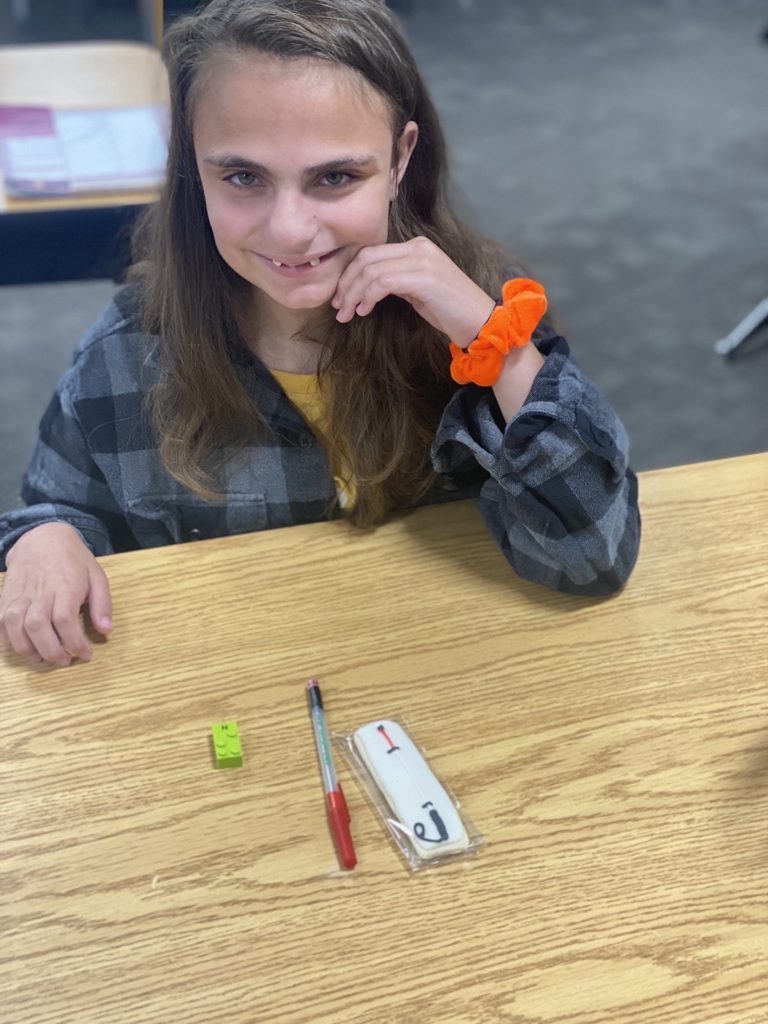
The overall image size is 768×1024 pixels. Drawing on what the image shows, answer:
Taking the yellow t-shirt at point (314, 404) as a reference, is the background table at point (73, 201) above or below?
below

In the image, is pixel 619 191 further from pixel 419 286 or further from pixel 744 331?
pixel 419 286

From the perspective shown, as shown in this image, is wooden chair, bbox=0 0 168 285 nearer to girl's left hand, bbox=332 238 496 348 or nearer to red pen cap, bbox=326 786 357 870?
girl's left hand, bbox=332 238 496 348

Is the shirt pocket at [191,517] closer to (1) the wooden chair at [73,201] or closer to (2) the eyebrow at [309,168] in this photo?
(2) the eyebrow at [309,168]

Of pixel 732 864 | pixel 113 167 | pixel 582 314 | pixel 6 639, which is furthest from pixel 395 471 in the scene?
pixel 582 314

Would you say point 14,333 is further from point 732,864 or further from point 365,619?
point 732,864

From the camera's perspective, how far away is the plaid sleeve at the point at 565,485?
3.49 ft

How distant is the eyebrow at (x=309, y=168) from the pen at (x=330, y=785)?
446mm

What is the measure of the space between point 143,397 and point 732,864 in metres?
0.74

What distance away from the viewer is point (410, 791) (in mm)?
875

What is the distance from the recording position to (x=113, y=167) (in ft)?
5.89

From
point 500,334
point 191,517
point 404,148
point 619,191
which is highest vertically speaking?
point 404,148

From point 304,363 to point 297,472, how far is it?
0.12m

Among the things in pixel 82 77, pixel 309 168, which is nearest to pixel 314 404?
pixel 309 168

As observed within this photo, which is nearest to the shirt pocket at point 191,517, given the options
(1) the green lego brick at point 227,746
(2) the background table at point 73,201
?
(1) the green lego brick at point 227,746
